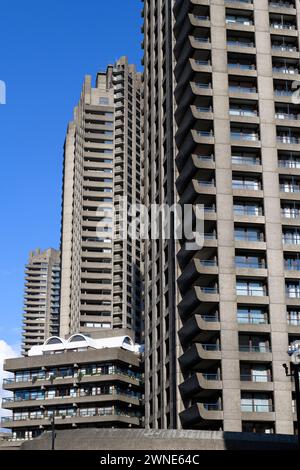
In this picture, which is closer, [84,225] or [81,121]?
[84,225]

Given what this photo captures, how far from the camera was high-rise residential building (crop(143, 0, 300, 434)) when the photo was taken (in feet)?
210

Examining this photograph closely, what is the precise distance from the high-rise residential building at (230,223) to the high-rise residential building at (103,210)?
62659mm

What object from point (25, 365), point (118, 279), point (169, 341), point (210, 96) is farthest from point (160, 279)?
point (118, 279)

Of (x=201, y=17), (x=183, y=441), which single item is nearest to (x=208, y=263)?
(x=183, y=441)

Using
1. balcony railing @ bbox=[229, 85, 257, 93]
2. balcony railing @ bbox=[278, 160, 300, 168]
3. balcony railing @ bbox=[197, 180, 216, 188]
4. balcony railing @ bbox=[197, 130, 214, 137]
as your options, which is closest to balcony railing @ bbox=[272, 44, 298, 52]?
balcony railing @ bbox=[229, 85, 257, 93]

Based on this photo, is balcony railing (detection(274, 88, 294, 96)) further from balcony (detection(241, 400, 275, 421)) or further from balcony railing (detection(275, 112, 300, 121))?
balcony (detection(241, 400, 275, 421))

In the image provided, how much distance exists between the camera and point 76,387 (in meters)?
109

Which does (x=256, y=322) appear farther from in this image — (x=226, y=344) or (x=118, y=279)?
(x=118, y=279)

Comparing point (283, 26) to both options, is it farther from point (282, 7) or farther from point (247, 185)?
point (247, 185)

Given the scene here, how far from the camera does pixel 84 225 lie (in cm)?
15288

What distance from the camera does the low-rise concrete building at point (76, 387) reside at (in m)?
105

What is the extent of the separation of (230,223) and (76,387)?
51123 mm

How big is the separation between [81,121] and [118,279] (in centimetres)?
4077

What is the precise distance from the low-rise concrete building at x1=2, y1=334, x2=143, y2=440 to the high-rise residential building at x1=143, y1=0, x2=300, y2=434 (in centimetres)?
2222
